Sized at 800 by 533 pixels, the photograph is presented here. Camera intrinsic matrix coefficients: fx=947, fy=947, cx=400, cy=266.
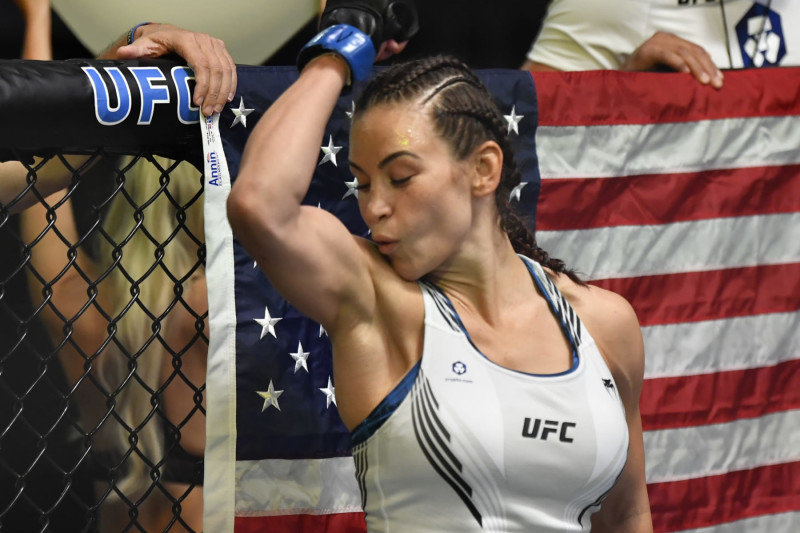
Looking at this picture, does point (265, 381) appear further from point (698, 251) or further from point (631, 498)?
point (698, 251)

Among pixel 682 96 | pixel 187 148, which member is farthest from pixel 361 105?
pixel 682 96

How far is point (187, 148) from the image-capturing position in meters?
1.56

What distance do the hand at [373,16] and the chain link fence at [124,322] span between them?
39 centimetres

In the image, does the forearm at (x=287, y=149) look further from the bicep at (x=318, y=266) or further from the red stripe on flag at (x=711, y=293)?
the red stripe on flag at (x=711, y=293)

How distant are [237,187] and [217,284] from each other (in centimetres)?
42

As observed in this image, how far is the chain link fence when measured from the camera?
1501 mm

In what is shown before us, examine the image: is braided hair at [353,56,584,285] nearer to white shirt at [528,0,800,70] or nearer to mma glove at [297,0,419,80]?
mma glove at [297,0,419,80]

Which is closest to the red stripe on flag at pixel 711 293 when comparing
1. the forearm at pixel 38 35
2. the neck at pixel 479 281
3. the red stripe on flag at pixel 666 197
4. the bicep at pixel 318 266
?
the red stripe on flag at pixel 666 197

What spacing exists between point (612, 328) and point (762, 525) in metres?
0.89

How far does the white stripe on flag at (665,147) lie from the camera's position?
6.26 feet

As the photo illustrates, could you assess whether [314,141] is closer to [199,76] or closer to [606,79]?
[199,76]

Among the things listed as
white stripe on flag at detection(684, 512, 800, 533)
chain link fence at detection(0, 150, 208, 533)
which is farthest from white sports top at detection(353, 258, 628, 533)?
white stripe on flag at detection(684, 512, 800, 533)

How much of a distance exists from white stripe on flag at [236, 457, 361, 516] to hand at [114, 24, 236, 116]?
0.60 m

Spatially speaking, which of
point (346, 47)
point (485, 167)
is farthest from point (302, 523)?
point (346, 47)
